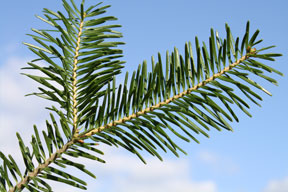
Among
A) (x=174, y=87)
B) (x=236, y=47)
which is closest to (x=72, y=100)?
(x=174, y=87)

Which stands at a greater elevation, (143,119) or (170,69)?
(170,69)

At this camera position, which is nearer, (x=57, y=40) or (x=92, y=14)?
(x=57, y=40)

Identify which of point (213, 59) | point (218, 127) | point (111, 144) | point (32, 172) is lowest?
point (32, 172)

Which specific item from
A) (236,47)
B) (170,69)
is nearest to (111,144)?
(170,69)

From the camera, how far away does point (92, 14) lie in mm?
916

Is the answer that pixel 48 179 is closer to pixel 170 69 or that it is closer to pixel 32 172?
pixel 32 172

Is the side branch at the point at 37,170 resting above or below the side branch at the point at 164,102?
below

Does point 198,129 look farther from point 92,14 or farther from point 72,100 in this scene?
point 92,14

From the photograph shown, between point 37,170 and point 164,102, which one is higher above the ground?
point 164,102

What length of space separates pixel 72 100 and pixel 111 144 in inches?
5.0

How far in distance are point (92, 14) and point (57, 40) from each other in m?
0.19

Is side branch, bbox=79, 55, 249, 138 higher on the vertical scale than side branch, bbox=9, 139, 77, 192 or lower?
higher

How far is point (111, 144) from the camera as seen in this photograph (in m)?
0.72

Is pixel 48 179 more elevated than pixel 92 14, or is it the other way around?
pixel 92 14
